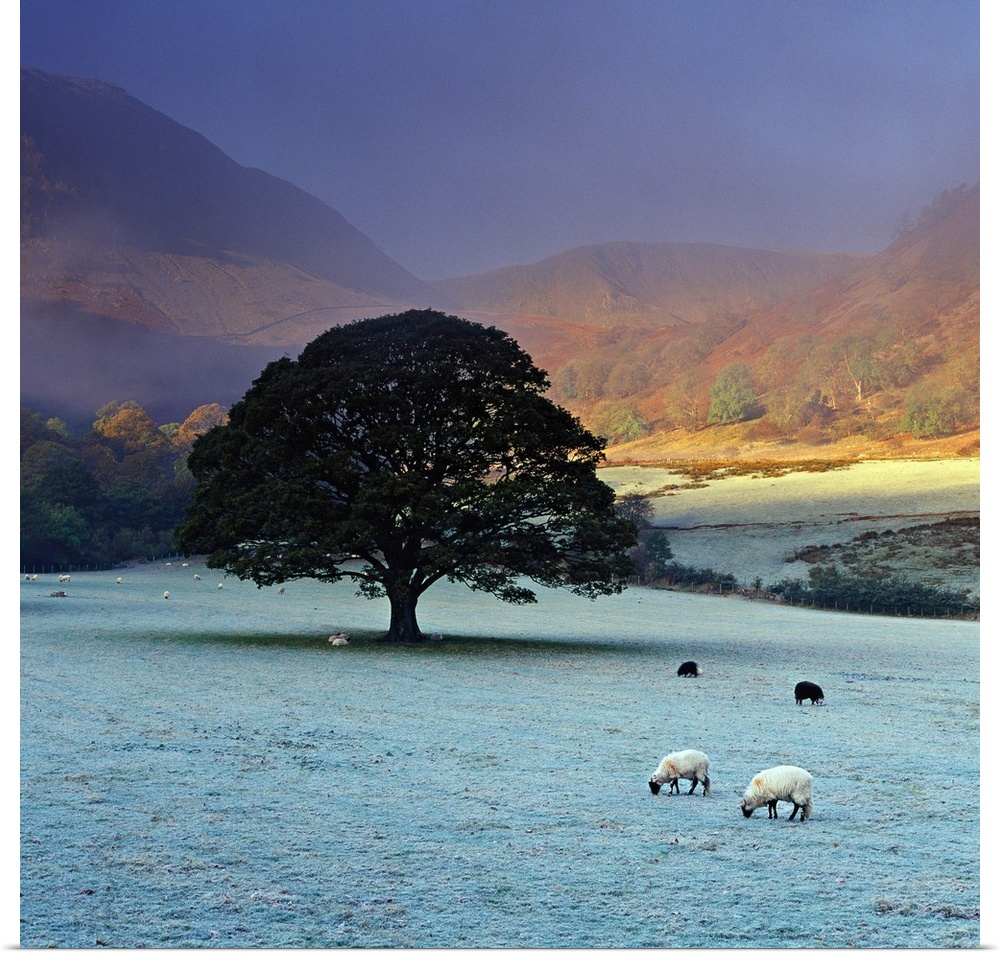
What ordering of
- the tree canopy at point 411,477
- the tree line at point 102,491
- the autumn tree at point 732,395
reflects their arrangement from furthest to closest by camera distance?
the autumn tree at point 732,395
the tree line at point 102,491
the tree canopy at point 411,477

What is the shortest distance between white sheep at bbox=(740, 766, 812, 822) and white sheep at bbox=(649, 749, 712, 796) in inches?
31.2

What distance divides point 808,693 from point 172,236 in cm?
11581

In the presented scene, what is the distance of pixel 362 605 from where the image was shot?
1591 inches

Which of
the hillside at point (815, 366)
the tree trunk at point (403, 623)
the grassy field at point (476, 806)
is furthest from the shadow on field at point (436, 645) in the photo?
Result: the hillside at point (815, 366)

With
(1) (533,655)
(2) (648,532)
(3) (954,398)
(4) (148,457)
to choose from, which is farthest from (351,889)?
(3) (954,398)

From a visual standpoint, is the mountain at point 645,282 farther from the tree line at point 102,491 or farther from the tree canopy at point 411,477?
the tree canopy at point 411,477

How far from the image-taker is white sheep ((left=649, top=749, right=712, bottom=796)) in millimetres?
9031

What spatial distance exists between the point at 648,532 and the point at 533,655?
34.6 m

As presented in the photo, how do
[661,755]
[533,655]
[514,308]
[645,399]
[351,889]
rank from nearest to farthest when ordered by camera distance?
[351,889] < [661,755] < [533,655] < [514,308] < [645,399]

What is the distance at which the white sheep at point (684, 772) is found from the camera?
903 cm

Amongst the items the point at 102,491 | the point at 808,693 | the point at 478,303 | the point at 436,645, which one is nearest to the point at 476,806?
the point at 808,693

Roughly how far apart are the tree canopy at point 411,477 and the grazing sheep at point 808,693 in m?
7.14

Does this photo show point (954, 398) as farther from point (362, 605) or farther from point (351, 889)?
point (351, 889)

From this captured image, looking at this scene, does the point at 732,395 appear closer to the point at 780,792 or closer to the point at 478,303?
the point at 478,303
